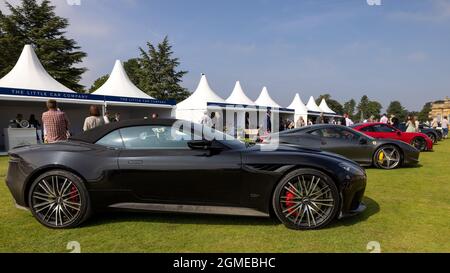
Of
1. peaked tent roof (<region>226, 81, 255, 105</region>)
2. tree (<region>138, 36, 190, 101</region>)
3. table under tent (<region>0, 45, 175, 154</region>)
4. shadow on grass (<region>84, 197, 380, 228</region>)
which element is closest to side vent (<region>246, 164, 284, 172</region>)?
shadow on grass (<region>84, 197, 380, 228</region>)

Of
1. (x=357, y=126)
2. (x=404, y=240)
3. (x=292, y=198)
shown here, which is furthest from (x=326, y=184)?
(x=357, y=126)

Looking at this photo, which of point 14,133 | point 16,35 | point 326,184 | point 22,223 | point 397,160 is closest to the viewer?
point 326,184

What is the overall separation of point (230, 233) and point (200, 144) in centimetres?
100

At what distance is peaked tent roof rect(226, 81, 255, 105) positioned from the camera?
27906 mm

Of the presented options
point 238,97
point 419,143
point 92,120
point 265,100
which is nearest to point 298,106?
point 265,100

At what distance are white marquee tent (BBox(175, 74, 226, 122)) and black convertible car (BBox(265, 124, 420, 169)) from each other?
45.4 ft

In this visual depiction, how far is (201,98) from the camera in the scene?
76.7 feet

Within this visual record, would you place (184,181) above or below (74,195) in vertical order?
above

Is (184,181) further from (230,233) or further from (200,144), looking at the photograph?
(230,233)

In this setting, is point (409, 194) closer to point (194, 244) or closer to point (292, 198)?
point (292, 198)

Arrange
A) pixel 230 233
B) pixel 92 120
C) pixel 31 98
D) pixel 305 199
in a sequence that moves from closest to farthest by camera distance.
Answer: pixel 230 233 → pixel 305 199 → pixel 92 120 → pixel 31 98

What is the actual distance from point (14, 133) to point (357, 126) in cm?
1261

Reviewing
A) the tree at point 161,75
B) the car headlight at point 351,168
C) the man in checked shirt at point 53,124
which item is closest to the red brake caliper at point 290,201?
the car headlight at point 351,168

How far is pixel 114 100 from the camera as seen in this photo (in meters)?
17.9
